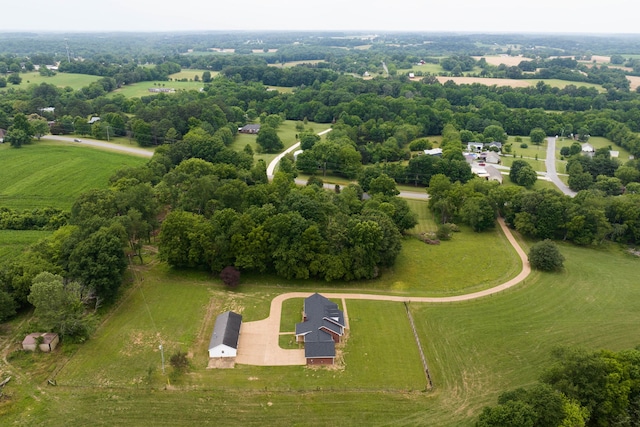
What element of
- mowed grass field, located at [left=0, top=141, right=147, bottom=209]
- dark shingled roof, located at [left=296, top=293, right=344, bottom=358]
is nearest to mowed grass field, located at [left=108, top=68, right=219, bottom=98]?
mowed grass field, located at [left=0, top=141, right=147, bottom=209]

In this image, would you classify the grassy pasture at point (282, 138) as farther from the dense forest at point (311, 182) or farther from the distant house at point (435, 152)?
the distant house at point (435, 152)

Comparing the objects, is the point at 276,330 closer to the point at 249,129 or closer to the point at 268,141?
the point at 268,141

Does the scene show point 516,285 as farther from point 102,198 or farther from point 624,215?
point 102,198

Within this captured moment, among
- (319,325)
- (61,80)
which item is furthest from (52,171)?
(61,80)

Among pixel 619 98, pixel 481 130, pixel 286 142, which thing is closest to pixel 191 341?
pixel 286 142

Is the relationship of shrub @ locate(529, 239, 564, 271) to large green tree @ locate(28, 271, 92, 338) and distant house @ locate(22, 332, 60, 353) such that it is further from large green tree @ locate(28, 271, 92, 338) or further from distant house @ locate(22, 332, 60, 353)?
distant house @ locate(22, 332, 60, 353)
